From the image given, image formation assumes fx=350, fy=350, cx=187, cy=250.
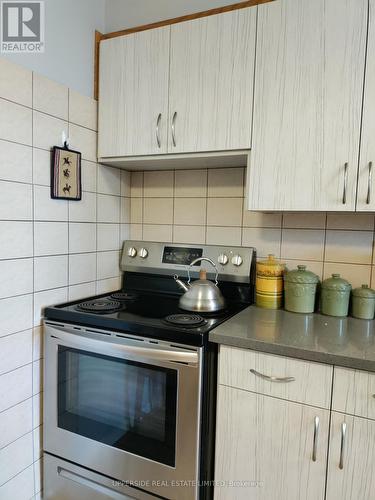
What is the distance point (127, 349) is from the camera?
1288mm

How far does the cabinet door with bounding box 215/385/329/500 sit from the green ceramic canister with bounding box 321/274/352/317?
50cm

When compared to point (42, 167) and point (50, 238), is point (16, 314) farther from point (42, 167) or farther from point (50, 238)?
point (42, 167)

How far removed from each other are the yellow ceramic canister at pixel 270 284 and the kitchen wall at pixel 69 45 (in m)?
1.16

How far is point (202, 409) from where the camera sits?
1.20m

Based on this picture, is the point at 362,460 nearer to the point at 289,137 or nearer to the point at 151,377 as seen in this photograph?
the point at 151,377

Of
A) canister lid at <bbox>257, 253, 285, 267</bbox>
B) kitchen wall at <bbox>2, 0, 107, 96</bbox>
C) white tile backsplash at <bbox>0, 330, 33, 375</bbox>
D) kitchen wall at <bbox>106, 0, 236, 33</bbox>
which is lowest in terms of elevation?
white tile backsplash at <bbox>0, 330, 33, 375</bbox>

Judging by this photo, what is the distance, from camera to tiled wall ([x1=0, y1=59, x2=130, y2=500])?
4.26ft

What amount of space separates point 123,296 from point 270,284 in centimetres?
71

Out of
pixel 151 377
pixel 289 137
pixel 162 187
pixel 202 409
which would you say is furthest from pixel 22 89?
pixel 202 409

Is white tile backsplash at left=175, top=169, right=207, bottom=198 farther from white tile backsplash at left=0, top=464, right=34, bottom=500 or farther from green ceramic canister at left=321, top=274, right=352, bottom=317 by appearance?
white tile backsplash at left=0, top=464, right=34, bottom=500

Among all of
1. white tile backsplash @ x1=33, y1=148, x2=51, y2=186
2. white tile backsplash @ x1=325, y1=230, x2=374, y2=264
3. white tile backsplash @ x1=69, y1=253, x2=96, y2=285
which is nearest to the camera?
white tile backsplash @ x1=33, y1=148, x2=51, y2=186

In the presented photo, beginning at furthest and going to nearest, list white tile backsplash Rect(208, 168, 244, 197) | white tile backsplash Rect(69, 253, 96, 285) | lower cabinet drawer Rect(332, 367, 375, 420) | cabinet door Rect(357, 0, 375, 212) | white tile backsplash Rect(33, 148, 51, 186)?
white tile backsplash Rect(208, 168, 244, 197)
white tile backsplash Rect(69, 253, 96, 285)
white tile backsplash Rect(33, 148, 51, 186)
cabinet door Rect(357, 0, 375, 212)
lower cabinet drawer Rect(332, 367, 375, 420)

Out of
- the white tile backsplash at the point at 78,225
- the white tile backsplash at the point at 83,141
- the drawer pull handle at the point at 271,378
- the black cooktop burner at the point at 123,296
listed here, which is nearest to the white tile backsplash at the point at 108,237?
the white tile backsplash at the point at 78,225

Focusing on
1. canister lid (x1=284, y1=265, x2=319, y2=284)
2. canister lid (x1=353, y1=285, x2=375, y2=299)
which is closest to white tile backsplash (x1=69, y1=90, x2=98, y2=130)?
canister lid (x1=284, y1=265, x2=319, y2=284)
